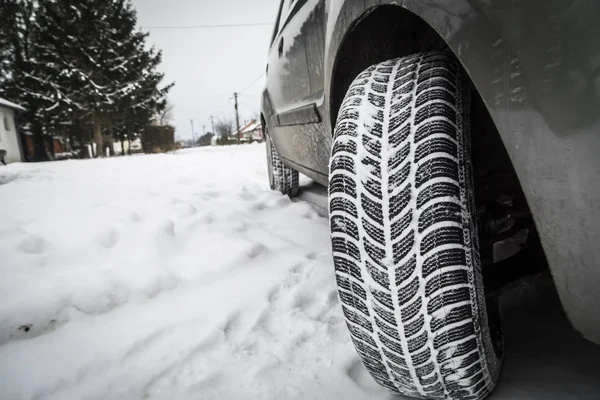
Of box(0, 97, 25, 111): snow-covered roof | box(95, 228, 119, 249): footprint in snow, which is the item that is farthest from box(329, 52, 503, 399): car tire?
box(0, 97, 25, 111): snow-covered roof

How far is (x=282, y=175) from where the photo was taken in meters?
3.05

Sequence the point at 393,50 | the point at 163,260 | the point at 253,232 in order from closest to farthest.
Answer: the point at 393,50, the point at 163,260, the point at 253,232

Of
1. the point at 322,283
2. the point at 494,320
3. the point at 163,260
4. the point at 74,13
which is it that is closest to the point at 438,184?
the point at 494,320

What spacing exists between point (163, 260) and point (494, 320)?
1376 mm

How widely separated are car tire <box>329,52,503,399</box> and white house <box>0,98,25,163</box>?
76.7 feet

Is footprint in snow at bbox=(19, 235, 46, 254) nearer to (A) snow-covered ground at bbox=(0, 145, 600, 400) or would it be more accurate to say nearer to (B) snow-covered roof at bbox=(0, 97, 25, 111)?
(A) snow-covered ground at bbox=(0, 145, 600, 400)

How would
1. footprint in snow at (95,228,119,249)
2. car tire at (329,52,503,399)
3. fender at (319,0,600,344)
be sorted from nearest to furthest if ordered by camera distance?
fender at (319,0,600,344) < car tire at (329,52,503,399) < footprint in snow at (95,228,119,249)

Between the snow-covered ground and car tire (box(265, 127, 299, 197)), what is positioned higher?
car tire (box(265, 127, 299, 197))

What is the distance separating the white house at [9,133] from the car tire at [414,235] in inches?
920

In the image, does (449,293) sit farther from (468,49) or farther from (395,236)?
(468,49)

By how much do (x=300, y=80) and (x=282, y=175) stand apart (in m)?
1.54

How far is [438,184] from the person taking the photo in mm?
650

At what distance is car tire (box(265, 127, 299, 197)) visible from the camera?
10.0ft

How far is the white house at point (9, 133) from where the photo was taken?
18.5m
